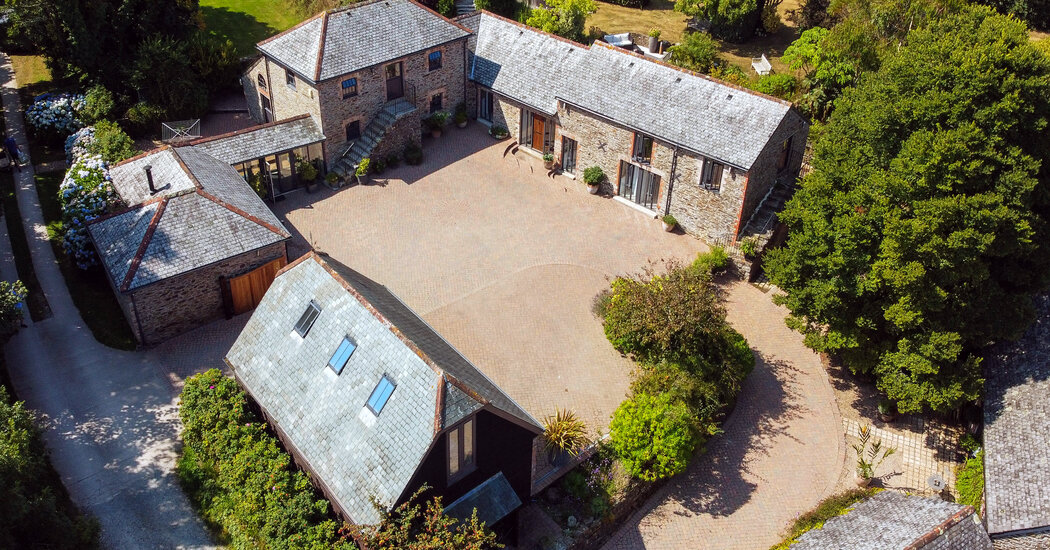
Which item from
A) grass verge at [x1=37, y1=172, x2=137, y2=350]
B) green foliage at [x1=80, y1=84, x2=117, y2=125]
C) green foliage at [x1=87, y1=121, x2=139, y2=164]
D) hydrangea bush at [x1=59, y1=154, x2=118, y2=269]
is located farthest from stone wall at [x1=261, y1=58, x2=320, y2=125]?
grass verge at [x1=37, y1=172, x2=137, y2=350]

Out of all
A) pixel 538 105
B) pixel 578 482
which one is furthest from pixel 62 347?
pixel 538 105

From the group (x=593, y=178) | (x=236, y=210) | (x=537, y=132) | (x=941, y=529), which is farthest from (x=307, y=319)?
(x=537, y=132)

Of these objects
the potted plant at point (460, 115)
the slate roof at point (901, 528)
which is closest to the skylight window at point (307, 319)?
the slate roof at point (901, 528)

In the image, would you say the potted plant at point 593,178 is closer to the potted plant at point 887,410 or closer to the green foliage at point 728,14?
the potted plant at point 887,410

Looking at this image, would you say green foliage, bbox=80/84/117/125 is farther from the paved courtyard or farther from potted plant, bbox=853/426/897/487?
potted plant, bbox=853/426/897/487

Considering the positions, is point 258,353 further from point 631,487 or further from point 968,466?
point 968,466

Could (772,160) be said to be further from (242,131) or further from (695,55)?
(242,131)
